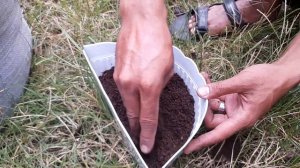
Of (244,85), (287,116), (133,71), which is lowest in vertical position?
(287,116)

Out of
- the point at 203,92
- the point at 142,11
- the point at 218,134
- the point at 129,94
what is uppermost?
the point at 142,11

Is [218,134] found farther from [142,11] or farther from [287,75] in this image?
[142,11]

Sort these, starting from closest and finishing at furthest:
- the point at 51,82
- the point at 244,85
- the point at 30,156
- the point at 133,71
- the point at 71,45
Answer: the point at 133,71, the point at 244,85, the point at 30,156, the point at 51,82, the point at 71,45

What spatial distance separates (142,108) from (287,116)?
0.58 meters

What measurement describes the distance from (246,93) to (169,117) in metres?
0.22

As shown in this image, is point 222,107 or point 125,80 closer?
point 125,80

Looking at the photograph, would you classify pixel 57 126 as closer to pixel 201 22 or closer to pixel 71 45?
pixel 71 45

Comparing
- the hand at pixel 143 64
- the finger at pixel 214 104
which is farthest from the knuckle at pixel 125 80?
the finger at pixel 214 104

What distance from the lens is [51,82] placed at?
59.6 inches

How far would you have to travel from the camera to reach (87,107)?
1453 millimetres

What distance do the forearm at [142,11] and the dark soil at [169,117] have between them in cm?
32

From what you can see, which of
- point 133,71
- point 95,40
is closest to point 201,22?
point 95,40

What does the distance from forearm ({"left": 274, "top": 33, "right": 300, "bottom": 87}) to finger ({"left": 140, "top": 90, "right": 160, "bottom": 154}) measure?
15.2 inches

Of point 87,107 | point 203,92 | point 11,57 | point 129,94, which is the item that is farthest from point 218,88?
point 11,57
